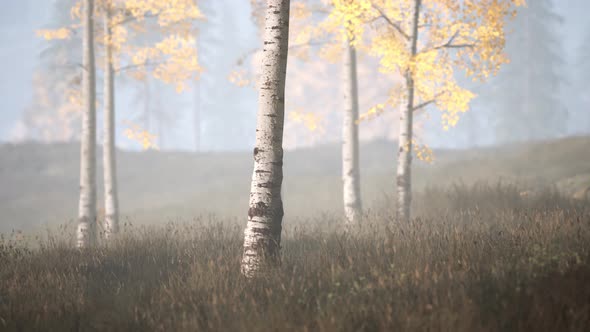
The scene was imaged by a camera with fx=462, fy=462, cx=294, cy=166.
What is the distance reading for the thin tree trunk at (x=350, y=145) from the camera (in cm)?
1127

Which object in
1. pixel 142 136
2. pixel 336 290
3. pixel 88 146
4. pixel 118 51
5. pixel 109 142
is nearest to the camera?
pixel 336 290

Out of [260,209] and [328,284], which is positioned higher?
[260,209]

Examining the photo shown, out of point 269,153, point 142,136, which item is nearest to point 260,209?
point 269,153

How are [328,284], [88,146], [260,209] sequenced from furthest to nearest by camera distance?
1. [88,146]
2. [260,209]
3. [328,284]

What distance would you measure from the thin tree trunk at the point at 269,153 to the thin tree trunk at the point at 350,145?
581cm

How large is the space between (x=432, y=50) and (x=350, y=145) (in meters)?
3.07

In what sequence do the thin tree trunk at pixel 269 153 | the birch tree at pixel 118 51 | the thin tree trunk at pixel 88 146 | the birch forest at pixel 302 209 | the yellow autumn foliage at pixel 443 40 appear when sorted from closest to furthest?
the birch forest at pixel 302 209 < the thin tree trunk at pixel 269 153 < the yellow autumn foliage at pixel 443 40 < the thin tree trunk at pixel 88 146 < the birch tree at pixel 118 51

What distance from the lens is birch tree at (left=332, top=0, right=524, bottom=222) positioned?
905cm

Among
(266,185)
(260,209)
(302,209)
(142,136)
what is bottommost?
(302,209)

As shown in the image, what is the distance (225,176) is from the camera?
25141 mm

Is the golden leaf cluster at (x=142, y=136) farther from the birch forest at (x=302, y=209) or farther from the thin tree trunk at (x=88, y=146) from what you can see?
the thin tree trunk at (x=88, y=146)

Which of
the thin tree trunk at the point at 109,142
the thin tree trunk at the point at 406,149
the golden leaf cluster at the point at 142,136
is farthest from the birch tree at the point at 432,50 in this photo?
the golden leaf cluster at the point at 142,136

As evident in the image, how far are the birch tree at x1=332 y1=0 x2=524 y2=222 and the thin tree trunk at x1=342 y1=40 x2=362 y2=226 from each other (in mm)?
1402

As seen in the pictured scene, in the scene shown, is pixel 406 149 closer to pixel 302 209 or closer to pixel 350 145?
pixel 350 145
